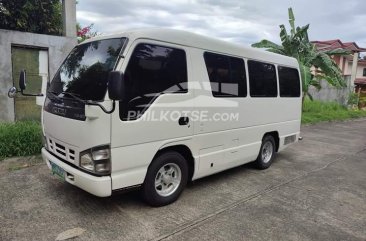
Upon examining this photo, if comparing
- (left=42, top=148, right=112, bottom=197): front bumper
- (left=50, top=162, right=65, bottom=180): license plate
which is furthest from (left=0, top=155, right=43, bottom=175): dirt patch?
(left=42, top=148, right=112, bottom=197): front bumper

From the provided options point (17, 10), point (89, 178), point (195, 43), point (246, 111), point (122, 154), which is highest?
point (17, 10)

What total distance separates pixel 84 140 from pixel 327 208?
3.51m

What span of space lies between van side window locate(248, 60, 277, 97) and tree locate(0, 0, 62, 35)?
660cm

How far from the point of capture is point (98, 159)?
346 centimetres

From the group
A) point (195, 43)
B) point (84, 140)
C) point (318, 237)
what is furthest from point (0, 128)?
point (318, 237)

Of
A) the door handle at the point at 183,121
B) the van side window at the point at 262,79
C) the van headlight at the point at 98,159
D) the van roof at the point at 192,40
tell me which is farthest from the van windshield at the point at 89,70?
the van side window at the point at 262,79

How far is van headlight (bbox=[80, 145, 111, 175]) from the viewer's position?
11.3 feet

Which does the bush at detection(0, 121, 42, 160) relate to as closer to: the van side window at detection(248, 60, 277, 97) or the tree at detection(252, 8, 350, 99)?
the van side window at detection(248, 60, 277, 97)

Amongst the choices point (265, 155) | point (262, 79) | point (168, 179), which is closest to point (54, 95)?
point (168, 179)

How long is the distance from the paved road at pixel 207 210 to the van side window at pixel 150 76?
4.39 feet

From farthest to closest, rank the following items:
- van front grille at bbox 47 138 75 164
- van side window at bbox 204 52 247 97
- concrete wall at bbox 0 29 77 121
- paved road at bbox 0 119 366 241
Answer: concrete wall at bbox 0 29 77 121 < van side window at bbox 204 52 247 97 < van front grille at bbox 47 138 75 164 < paved road at bbox 0 119 366 241

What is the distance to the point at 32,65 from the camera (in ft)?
25.9

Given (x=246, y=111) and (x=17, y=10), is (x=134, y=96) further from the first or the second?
(x=17, y=10)

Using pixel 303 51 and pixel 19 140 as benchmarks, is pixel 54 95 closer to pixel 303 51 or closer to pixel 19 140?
pixel 19 140
